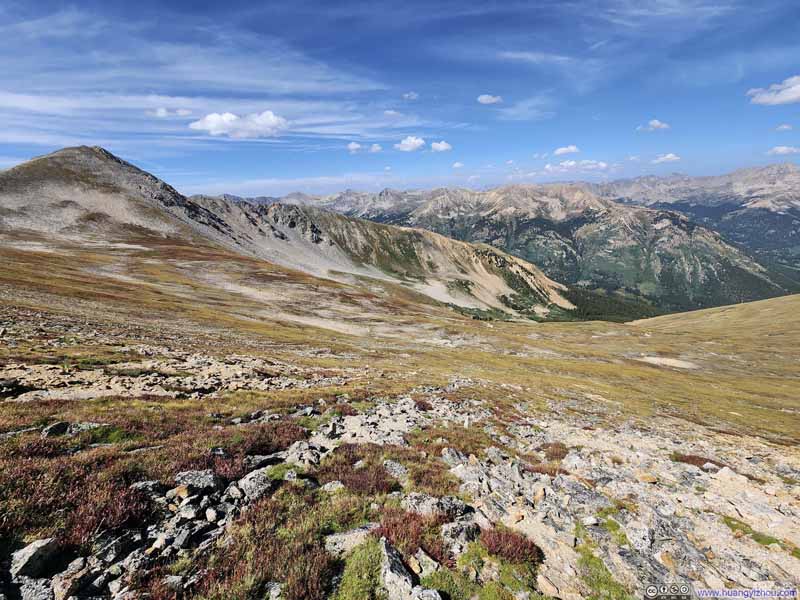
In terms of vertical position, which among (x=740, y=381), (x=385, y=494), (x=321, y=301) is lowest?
(x=740, y=381)

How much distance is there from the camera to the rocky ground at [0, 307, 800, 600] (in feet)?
24.6

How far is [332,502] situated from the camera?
1101 centimetres

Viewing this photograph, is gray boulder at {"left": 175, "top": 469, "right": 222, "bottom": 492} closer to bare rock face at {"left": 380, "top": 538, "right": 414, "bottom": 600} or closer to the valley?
the valley

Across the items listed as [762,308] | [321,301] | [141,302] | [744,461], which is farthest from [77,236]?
[762,308]

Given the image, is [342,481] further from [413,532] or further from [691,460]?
[691,460]

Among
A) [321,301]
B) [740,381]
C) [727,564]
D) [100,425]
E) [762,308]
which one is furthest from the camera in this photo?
[762,308]

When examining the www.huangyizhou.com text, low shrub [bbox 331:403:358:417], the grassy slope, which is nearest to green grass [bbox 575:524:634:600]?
the www.huangyizhou.com text

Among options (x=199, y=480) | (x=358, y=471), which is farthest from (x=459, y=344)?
(x=199, y=480)

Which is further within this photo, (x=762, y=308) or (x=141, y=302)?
(x=762, y=308)

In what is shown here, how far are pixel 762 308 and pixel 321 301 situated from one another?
9029 inches

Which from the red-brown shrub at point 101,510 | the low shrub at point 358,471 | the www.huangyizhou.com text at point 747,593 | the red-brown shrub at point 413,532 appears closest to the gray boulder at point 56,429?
the red-brown shrub at point 101,510

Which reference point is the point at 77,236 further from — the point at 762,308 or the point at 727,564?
the point at 762,308

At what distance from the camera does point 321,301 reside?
358 ft

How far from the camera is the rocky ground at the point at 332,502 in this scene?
7.50 m
